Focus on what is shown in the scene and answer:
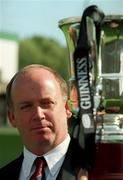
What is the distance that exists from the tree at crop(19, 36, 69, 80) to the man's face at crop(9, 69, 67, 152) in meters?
59.8

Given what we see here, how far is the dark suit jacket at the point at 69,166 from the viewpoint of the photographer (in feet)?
7.22

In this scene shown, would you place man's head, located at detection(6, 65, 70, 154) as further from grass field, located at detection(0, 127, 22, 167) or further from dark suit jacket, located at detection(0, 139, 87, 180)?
grass field, located at detection(0, 127, 22, 167)

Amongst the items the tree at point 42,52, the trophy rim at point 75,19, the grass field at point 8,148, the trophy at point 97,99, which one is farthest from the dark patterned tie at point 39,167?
the tree at point 42,52

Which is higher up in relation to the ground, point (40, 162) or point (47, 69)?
point (47, 69)

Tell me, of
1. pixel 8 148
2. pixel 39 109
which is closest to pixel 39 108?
pixel 39 109

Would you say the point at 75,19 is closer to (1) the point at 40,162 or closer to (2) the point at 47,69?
(2) the point at 47,69

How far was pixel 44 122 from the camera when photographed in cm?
218

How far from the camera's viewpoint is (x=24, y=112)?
2217 millimetres

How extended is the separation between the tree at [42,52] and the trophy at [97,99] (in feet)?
196

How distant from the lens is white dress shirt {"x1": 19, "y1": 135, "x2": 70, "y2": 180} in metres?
2.25

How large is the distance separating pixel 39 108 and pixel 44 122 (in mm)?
43

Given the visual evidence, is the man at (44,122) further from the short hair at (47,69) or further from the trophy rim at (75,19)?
the trophy rim at (75,19)

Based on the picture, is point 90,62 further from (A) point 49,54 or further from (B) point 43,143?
(A) point 49,54

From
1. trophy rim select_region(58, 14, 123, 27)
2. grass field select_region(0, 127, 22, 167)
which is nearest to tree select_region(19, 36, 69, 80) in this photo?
grass field select_region(0, 127, 22, 167)
